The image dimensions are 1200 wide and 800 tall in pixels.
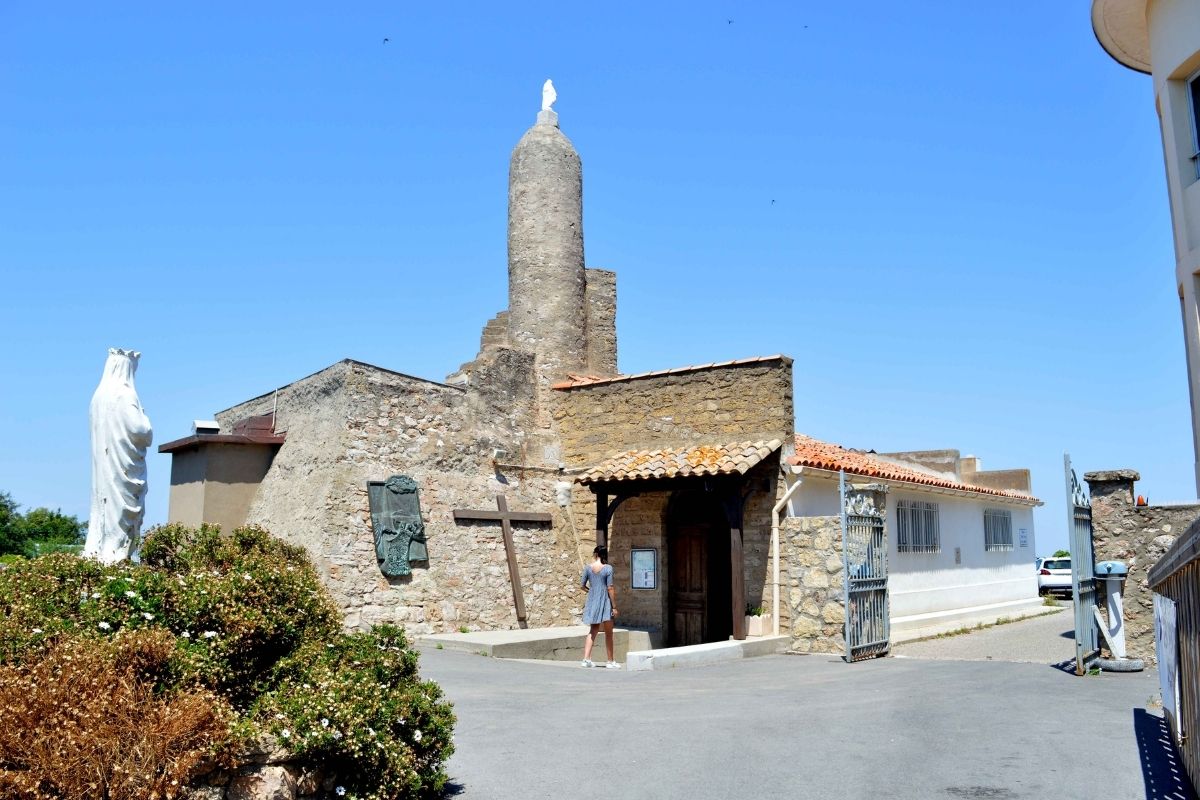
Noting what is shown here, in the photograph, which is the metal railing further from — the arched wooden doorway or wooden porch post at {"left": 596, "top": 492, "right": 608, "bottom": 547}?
the arched wooden doorway

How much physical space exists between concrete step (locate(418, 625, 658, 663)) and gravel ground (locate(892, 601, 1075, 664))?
13.7 feet

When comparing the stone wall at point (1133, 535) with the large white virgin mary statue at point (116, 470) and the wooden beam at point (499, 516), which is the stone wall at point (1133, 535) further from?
the large white virgin mary statue at point (116, 470)

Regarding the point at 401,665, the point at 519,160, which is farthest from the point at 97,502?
the point at 519,160

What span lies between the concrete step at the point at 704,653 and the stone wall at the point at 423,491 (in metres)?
3.55

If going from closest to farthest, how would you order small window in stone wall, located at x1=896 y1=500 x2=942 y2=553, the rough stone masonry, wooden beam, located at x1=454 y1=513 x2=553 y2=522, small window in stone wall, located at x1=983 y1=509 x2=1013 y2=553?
1. the rough stone masonry
2. wooden beam, located at x1=454 y1=513 x2=553 y2=522
3. small window in stone wall, located at x1=896 y1=500 x2=942 y2=553
4. small window in stone wall, located at x1=983 y1=509 x2=1013 y2=553

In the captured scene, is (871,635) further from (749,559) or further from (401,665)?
(401,665)

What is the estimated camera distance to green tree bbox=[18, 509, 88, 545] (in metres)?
39.2

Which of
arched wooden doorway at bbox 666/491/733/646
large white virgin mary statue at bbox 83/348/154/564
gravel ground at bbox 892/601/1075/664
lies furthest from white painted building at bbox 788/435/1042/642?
large white virgin mary statue at bbox 83/348/154/564

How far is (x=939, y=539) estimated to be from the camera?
18750 millimetres

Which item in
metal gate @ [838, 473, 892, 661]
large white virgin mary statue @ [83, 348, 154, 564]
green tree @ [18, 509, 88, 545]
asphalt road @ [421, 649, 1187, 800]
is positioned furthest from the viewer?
green tree @ [18, 509, 88, 545]

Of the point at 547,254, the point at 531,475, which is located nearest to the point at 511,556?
the point at 531,475

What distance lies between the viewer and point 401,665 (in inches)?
248

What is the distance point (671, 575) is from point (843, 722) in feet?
26.4

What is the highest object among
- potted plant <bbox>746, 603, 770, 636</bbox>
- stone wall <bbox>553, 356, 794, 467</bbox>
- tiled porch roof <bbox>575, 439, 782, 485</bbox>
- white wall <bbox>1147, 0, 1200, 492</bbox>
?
white wall <bbox>1147, 0, 1200, 492</bbox>
